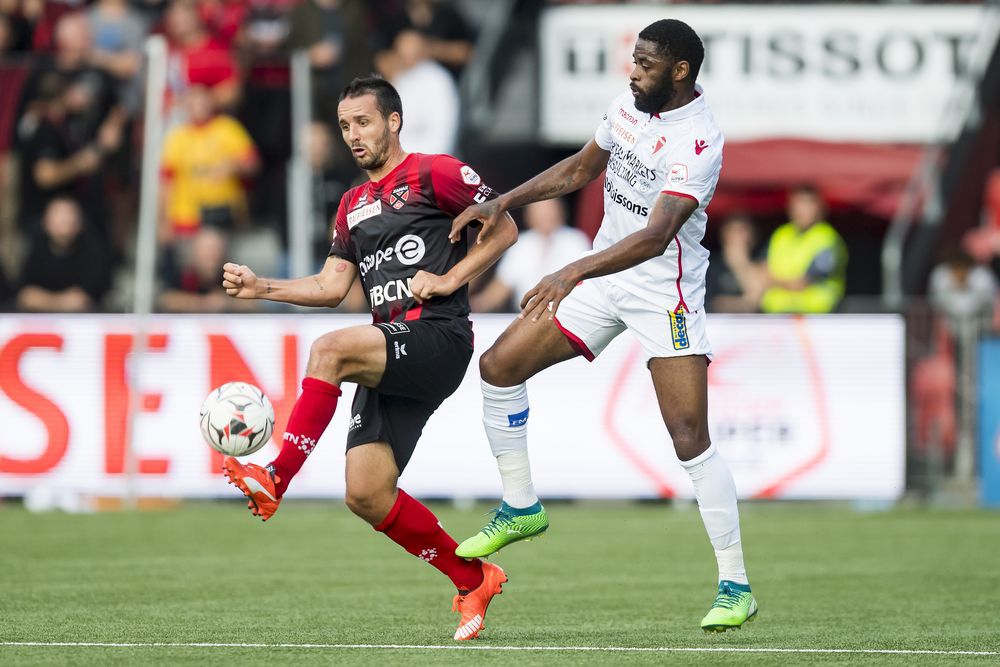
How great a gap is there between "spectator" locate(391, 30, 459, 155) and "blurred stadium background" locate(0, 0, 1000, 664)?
0.03m

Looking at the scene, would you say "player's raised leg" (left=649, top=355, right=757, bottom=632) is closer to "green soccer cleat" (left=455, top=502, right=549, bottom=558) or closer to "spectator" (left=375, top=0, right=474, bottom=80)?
"green soccer cleat" (left=455, top=502, right=549, bottom=558)

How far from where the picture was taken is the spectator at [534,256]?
48.8 feet

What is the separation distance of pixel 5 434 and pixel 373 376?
778 centimetres

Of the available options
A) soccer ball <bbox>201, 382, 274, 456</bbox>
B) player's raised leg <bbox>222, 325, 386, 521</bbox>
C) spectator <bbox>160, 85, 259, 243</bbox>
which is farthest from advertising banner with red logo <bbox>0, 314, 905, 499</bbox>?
player's raised leg <bbox>222, 325, 386, 521</bbox>

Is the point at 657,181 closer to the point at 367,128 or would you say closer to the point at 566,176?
→ the point at 566,176

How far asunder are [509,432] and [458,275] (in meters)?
0.86

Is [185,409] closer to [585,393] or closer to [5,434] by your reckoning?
[5,434]

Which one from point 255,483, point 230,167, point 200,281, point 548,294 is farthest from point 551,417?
point 255,483

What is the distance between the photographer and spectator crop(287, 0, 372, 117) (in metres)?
16.4

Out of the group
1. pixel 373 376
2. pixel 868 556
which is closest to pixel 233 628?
pixel 373 376

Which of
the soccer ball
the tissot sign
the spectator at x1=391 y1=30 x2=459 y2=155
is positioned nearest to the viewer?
the soccer ball

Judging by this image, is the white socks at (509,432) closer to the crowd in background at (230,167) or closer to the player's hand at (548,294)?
the player's hand at (548,294)

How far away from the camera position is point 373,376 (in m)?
7.27

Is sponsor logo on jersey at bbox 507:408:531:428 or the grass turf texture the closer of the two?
the grass turf texture
